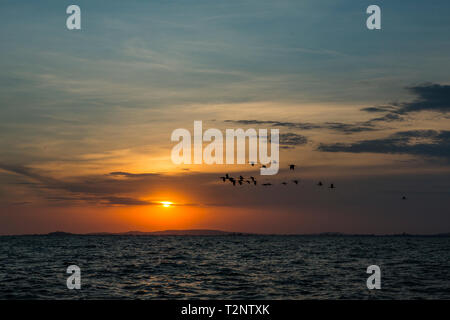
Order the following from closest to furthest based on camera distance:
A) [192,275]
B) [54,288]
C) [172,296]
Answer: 1. [172,296]
2. [54,288]
3. [192,275]

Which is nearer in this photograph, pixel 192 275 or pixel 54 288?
pixel 54 288

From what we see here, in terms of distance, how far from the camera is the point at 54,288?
3450 cm

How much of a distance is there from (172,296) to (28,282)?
14456mm
